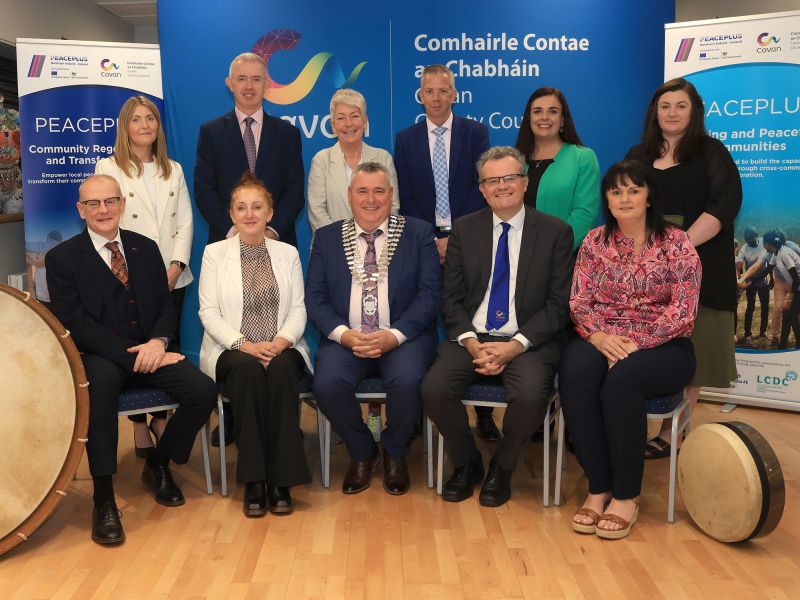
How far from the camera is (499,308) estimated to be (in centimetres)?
360

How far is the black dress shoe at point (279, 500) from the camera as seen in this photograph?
338cm

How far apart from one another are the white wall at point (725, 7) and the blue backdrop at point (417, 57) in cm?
310

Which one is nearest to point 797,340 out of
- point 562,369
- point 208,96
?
point 562,369

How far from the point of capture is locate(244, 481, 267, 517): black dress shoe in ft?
11.0

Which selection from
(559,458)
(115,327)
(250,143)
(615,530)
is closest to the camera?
A: (615,530)

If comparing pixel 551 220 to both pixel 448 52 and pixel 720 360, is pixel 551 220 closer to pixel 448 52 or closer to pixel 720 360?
pixel 720 360

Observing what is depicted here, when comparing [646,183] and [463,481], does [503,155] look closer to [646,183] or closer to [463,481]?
[646,183]

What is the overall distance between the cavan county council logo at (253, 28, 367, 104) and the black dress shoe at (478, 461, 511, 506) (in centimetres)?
252

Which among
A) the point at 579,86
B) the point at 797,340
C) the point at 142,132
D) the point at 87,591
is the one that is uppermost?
the point at 579,86

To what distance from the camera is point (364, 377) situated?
3.63 meters

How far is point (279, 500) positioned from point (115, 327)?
3.16 feet

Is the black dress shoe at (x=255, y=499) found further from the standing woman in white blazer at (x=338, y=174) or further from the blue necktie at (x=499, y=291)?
the standing woman in white blazer at (x=338, y=174)

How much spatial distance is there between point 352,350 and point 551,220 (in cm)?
100

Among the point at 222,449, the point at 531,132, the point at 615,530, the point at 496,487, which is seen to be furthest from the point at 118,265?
the point at 615,530
